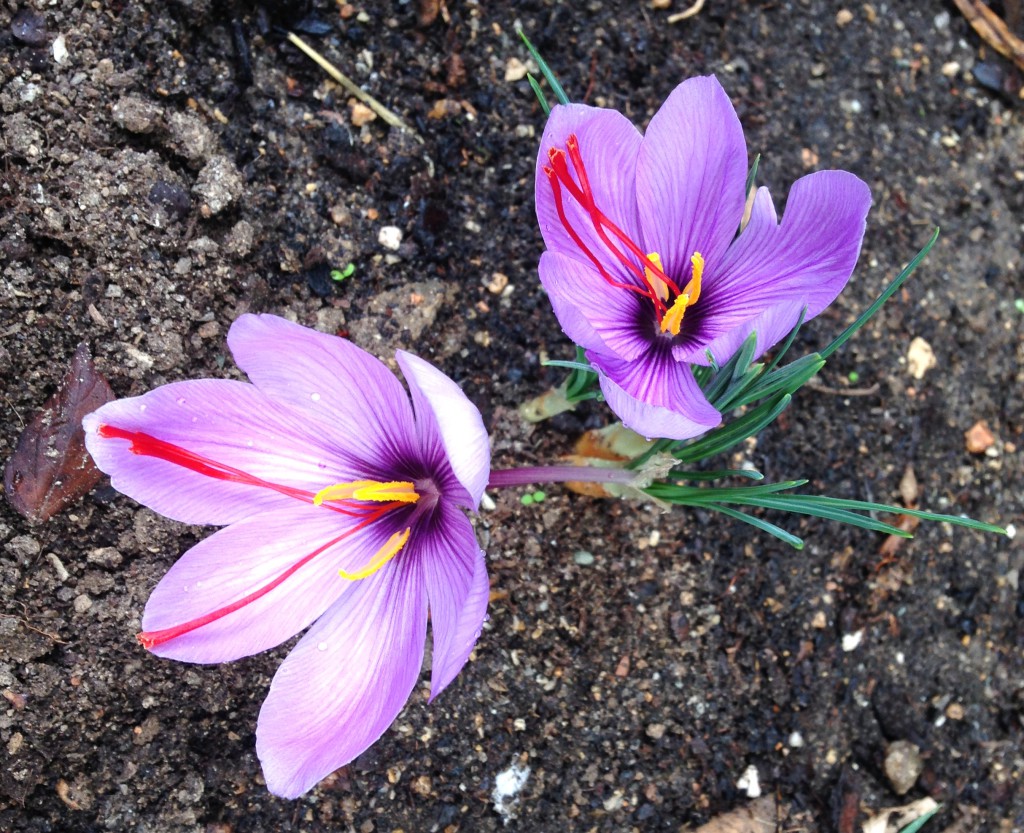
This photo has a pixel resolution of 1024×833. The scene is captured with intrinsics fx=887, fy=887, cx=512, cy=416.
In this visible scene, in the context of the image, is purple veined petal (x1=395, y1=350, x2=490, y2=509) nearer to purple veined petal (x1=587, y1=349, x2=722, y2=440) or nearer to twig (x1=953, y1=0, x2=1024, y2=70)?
purple veined petal (x1=587, y1=349, x2=722, y2=440)

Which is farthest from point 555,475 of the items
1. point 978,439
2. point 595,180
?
point 978,439

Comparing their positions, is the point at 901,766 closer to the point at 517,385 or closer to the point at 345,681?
the point at 517,385

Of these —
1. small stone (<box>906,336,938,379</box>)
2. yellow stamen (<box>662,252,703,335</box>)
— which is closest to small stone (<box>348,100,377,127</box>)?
yellow stamen (<box>662,252,703,335</box>)

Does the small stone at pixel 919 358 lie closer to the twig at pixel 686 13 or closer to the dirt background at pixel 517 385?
the dirt background at pixel 517 385

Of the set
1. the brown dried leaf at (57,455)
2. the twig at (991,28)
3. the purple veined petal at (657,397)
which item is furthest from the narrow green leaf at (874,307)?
the twig at (991,28)

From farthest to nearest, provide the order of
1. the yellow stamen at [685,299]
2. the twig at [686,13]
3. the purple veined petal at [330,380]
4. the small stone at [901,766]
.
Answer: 1. the twig at [686,13]
2. the small stone at [901,766]
3. the yellow stamen at [685,299]
4. the purple veined petal at [330,380]

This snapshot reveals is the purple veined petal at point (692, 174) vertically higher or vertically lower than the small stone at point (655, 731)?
higher

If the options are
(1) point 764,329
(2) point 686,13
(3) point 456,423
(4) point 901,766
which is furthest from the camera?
(2) point 686,13
